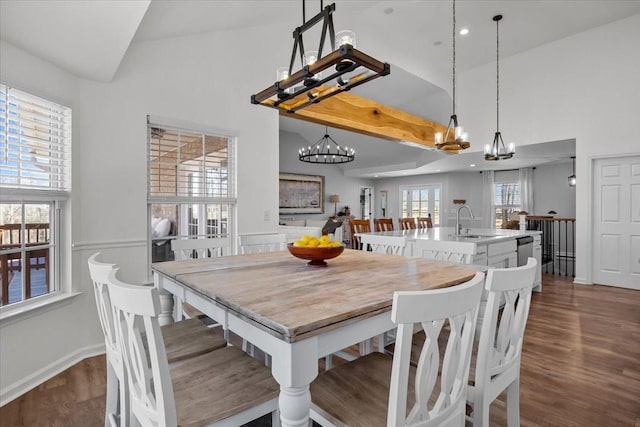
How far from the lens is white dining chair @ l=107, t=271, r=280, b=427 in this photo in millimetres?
941

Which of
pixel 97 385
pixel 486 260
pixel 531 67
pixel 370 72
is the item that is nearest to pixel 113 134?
pixel 97 385

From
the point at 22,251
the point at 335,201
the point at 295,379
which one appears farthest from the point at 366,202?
the point at 295,379

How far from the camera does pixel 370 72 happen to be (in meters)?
1.89

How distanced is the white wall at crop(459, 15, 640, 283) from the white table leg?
5902 millimetres

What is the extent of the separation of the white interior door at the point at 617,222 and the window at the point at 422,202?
5657mm

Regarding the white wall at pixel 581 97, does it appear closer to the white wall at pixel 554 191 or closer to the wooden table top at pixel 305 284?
the white wall at pixel 554 191

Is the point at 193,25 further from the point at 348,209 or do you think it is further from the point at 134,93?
the point at 348,209

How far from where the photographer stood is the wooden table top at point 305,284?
106 cm

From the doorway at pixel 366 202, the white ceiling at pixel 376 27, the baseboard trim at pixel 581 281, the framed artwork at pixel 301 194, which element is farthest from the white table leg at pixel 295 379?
the doorway at pixel 366 202

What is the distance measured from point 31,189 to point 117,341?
68.3 inches

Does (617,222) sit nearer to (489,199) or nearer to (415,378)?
(489,199)

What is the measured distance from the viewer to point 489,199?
32.0ft

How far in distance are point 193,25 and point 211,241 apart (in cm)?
199

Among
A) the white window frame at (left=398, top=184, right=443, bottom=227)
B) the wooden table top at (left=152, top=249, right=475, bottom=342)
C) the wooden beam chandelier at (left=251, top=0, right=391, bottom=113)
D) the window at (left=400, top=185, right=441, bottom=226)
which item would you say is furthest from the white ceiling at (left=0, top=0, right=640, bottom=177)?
the window at (left=400, top=185, right=441, bottom=226)
